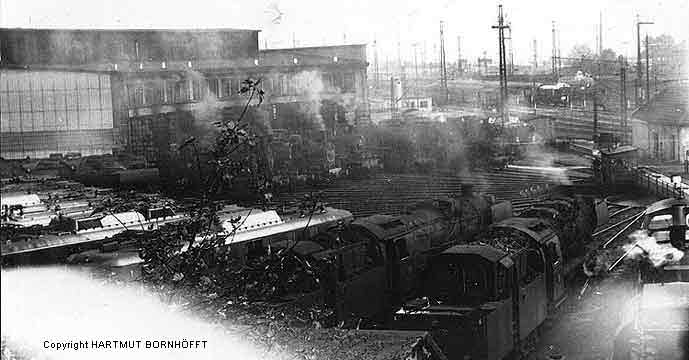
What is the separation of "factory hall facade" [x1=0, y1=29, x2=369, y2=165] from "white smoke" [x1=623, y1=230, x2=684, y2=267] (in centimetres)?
753

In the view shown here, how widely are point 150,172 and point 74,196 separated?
5358 mm

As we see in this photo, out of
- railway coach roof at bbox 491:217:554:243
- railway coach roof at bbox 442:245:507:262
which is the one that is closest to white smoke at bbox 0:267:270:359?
railway coach roof at bbox 442:245:507:262

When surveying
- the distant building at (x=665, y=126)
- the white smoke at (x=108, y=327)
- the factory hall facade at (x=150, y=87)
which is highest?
the factory hall facade at (x=150, y=87)

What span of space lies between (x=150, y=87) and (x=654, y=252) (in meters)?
15.5

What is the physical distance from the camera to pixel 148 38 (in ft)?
75.2

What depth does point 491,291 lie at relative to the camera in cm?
1020

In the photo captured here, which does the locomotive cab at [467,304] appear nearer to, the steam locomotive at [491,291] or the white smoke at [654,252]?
the steam locomotive at [491,291]

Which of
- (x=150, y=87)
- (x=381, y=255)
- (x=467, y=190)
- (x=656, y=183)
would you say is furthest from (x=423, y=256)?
(x=150, y=87)

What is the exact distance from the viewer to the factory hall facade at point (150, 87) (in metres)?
17.6

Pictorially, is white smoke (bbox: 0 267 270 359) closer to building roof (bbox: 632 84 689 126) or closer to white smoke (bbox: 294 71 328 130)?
building roof (bbox: 632 84 689 126)

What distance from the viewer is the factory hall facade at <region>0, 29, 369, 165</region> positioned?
17.6 metres

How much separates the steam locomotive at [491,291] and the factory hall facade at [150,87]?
583 centimetres

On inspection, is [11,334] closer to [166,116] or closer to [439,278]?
[439,278]

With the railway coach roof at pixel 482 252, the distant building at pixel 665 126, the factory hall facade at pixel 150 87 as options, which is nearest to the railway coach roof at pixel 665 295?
the railway coach roof at pixel 482 252
